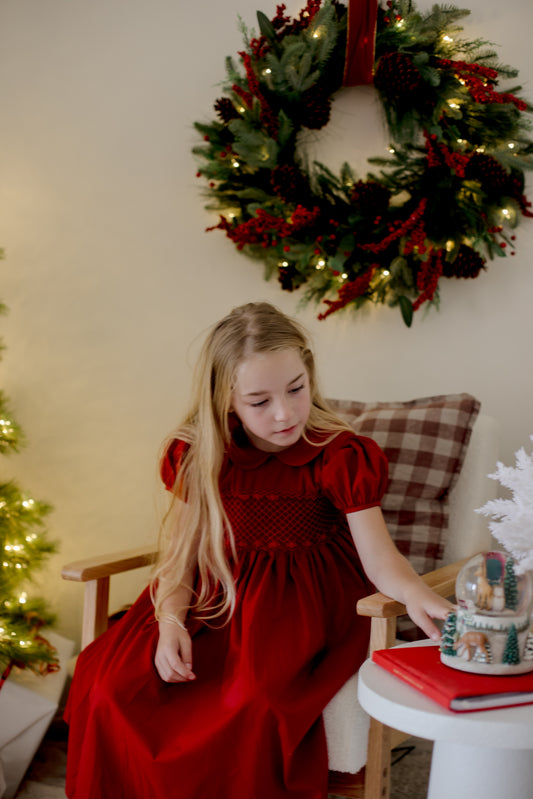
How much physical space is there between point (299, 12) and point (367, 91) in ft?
0.98

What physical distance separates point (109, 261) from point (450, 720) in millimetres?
1765

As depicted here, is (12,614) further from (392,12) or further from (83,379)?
(392,12)

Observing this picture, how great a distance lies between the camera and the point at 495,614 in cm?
92

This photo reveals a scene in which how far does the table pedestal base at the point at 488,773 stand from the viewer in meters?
0.95

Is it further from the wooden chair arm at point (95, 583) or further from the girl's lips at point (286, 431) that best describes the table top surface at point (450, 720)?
the wooden chair arm at point (95, 583)

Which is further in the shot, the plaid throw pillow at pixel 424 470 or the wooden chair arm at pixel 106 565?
the plaid throw pillow at pixel 424 470

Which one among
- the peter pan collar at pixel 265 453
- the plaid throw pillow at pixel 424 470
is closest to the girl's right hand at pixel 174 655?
the peter pan collar at pixel 265 453

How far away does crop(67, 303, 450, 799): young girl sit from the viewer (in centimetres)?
110

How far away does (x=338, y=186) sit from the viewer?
194cm

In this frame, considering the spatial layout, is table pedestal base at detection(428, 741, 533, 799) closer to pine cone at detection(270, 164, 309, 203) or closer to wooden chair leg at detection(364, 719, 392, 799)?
wooden chair leg at detection(364, 719, 392, 799)

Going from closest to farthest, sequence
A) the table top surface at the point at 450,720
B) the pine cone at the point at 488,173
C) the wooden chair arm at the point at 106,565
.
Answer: the table top surface at the point at 450,720
the wooden chair arm at the point at 106,565
the pine cone at the point at 488,173

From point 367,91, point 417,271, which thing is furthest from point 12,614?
point 367,91

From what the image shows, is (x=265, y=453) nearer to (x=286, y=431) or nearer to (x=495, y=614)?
(x=286, y=431)

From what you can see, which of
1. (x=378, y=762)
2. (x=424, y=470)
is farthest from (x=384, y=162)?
(x=378, y=762)
